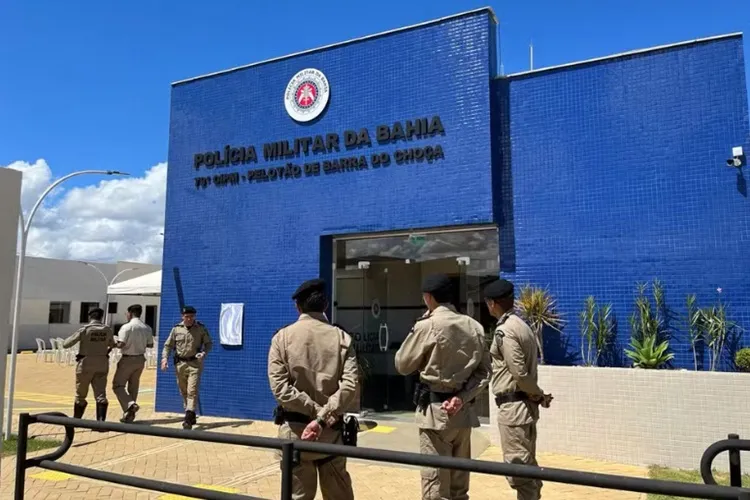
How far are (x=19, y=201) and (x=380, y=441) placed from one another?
517 centimetres

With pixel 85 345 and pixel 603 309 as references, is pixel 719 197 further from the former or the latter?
pixel 85 345

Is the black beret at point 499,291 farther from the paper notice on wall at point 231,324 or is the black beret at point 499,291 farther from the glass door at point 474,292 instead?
the paper notice on wall at point 231,324

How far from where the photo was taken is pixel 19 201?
16.0 feet

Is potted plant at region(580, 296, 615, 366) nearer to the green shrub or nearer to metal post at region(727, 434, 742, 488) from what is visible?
the green shrub

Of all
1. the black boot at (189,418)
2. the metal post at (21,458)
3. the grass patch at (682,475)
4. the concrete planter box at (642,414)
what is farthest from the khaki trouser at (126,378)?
the grass patch at (682,475)

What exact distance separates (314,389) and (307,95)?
7.03 m

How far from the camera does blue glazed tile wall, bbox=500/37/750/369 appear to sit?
23.4 feet

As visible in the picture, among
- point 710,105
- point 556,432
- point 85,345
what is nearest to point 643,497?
point 556,432

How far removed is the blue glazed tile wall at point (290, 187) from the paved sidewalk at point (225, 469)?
1570mm

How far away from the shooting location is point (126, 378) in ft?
29.7

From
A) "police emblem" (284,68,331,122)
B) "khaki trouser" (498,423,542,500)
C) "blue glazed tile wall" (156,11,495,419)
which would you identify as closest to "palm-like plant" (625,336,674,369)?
"blue glazed tile wall" (156,11,495,419)

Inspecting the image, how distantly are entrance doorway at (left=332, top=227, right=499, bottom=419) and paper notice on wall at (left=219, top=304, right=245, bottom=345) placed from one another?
160 centimetres

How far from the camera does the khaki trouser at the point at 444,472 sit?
4.08m

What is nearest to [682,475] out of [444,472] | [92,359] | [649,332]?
[649,332]
